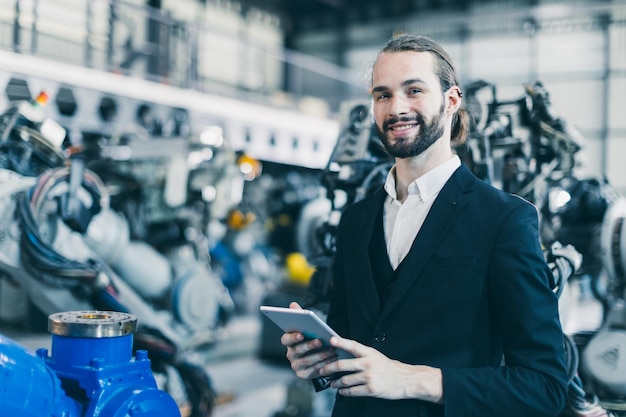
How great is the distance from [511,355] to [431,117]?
66 cm

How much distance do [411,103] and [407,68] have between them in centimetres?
10

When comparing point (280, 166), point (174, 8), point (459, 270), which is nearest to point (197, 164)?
point (459, 270)

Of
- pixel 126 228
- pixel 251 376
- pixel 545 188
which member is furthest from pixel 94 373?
pixel 251 376

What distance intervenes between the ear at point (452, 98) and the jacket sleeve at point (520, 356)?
0.39m

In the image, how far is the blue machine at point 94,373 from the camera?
6.30 ft

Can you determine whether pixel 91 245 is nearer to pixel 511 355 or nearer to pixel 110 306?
pixel 110 306

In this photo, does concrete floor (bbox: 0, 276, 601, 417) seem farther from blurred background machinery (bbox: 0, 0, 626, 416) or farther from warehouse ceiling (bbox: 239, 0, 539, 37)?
warehouse ceiling (bbox: 239, 0, 539, 37)

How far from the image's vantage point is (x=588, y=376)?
9.98 feet

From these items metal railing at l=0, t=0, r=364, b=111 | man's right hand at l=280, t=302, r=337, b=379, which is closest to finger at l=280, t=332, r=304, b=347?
man's right hand at l=280, t=302, r=337, b=379

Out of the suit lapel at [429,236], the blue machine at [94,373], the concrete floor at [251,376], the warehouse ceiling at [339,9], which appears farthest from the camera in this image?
the warehouse ceiling at [339,9]

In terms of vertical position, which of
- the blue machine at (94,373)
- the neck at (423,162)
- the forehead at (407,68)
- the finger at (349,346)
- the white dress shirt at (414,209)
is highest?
the forehead at (407,68)

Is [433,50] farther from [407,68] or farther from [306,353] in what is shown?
[306,353]

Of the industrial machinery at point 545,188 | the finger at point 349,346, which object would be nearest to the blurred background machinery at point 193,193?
the industrial machinery at point 545,188

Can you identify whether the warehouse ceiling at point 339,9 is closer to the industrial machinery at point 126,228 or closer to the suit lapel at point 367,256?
the industrial machinery at point 126,228
